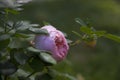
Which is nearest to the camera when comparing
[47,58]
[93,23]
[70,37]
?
[47,58]

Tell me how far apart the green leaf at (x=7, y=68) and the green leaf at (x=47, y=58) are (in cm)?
7

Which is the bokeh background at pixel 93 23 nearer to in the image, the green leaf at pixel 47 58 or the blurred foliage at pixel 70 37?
the blurred foliage at pixel 70 37

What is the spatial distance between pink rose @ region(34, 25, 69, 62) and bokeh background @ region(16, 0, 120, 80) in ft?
7.73

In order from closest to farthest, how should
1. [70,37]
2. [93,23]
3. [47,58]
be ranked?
[47,58] → [70,37] → [93,23]

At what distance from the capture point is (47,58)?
0.86 m

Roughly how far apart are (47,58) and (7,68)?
9 centimetres

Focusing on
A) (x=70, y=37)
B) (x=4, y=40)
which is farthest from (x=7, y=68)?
(x=70, y=37)

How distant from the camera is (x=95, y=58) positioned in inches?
162

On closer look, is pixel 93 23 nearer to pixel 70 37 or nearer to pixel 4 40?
pixel 70 37

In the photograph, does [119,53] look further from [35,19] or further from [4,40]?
[4,40]

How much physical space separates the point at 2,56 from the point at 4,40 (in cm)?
5

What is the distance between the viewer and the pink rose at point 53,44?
36.1 inches

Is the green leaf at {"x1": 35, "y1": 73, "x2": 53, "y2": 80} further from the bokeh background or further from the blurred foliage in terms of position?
the bokeh background

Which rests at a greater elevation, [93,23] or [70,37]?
[70,37]
